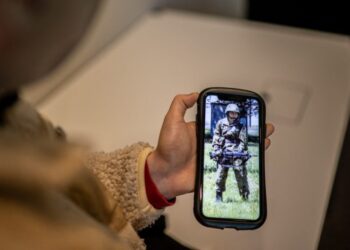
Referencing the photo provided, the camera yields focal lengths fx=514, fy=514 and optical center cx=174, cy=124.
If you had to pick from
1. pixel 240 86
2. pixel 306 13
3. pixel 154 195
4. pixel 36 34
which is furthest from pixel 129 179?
pixel 306 13

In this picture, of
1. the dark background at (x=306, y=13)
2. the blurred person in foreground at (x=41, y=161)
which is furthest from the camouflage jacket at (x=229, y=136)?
the dark background at (x=306, y=13)

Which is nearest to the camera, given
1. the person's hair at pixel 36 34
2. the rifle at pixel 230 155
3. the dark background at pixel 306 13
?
the person's hair at pixel 36 34

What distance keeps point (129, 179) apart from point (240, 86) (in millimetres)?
150

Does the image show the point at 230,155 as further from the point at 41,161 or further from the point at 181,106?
the point at 41,161

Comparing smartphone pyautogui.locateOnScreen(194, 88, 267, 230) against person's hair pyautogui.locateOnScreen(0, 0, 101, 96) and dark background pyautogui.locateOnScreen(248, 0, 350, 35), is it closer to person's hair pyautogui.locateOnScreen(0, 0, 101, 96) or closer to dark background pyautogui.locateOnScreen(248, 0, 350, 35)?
person's hair pyautogui.locateOnScreen(0, 0, 101, 96)

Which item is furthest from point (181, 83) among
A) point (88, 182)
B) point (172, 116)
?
point (88, 182)

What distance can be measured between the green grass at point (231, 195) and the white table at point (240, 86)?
0.03m

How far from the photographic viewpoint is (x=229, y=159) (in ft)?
1.59

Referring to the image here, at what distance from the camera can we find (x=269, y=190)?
20.9 inches

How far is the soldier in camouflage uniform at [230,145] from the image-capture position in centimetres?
48

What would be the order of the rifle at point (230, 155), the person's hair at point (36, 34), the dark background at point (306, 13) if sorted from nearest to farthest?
the person's hair at point (36, 34) < the rifle at point (230, 155) < the dark background at point (306, 13)

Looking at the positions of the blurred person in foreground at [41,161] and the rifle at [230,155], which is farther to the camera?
the rifle at [230,155]

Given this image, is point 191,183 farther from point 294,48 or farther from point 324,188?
point 294,48

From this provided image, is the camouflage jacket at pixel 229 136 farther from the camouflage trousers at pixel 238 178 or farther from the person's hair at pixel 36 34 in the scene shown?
the person's hair at pixel 36 34
